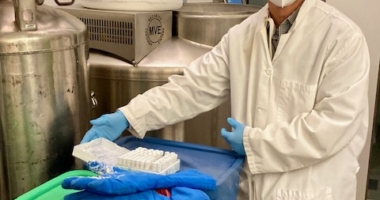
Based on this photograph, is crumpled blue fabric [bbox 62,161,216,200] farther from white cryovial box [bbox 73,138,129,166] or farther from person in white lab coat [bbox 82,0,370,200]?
person in white lab coat [bbox 82,0,370,200]

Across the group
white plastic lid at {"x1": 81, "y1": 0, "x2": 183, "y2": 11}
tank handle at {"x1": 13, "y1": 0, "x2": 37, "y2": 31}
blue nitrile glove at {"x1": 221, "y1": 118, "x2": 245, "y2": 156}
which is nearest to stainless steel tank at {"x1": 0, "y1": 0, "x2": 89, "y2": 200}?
tank handle at {"x1": 13, "y1": 0, "x2": 37, "y2": 31}

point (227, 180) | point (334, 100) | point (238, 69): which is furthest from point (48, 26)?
point (334, 100)

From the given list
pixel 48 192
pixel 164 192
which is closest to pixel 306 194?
pixel 164 192

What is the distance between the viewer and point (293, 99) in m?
1.25

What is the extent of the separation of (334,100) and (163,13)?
0.88 meters

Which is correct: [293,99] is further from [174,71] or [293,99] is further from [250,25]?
[174,71]

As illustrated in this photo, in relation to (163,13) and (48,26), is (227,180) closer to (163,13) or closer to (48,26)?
(48,26)

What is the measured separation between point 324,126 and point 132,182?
506 millimetres

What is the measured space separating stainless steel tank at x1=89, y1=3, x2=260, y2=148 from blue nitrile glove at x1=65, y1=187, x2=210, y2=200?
745 mm

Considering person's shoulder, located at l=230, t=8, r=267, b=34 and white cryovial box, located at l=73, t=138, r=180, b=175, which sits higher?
person's shoulder, located at l=230, t=8, r=267, b=34

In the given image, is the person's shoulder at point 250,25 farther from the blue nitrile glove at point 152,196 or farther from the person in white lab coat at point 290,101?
the blue nitrile glove at point 152,196

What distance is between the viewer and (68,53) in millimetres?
1354

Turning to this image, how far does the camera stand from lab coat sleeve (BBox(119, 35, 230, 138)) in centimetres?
140

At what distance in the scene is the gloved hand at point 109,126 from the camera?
134 centimetres
